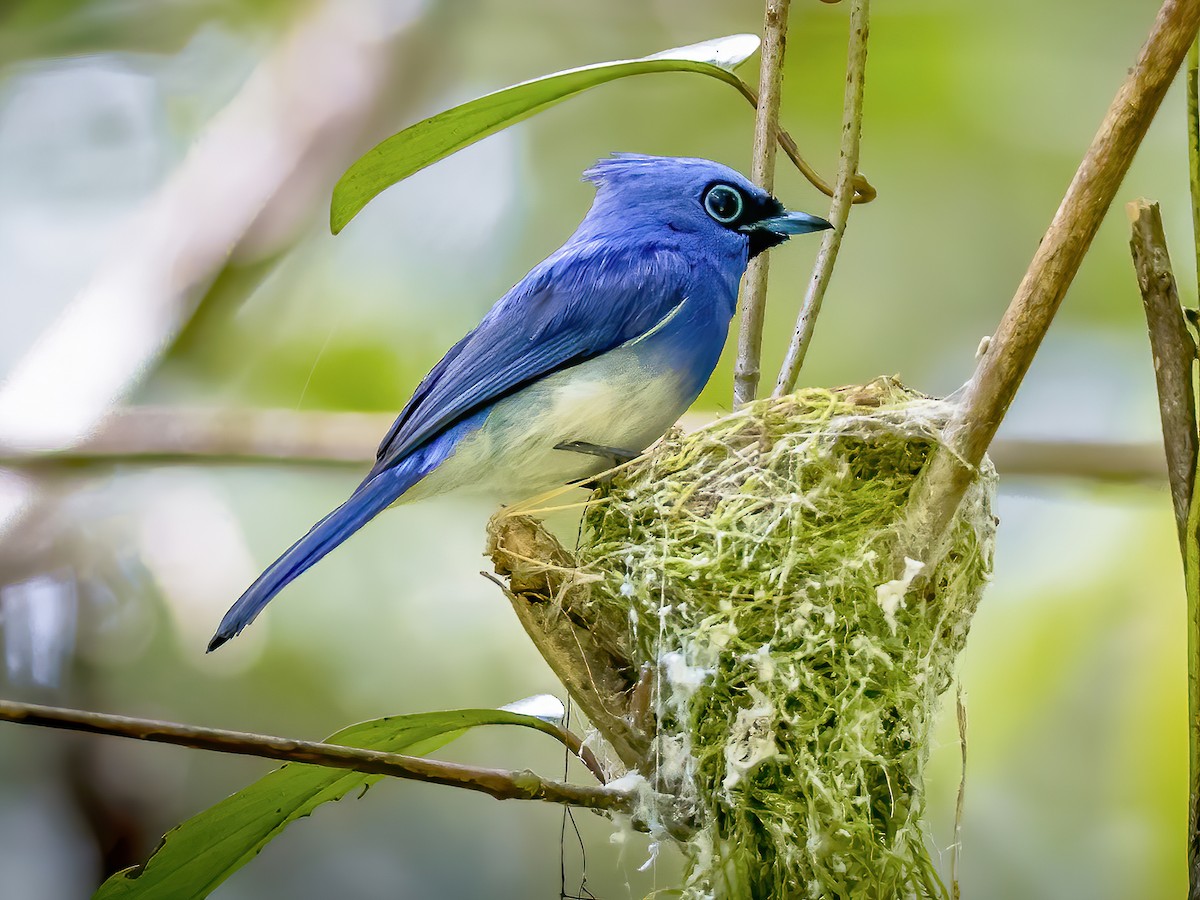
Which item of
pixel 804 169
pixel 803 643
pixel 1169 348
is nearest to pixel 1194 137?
pixel 1169 348

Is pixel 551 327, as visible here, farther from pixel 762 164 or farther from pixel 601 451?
pixel 762 164

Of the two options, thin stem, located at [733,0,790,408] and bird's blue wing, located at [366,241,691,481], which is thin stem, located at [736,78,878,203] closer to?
thin stem, located at [733,0,790,408]

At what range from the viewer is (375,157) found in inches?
69.2

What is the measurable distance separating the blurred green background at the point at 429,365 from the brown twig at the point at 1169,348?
1.43m

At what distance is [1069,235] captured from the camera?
4.21ft

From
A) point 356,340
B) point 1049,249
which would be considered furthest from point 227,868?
point 356,340

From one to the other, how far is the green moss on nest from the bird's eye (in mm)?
550

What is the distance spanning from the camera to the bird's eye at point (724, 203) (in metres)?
2.27

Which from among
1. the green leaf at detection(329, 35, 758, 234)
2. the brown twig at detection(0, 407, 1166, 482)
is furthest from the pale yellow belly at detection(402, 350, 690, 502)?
the brown twig at detection(0, 407, 1166, 482)

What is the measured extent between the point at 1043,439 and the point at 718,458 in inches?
49.4

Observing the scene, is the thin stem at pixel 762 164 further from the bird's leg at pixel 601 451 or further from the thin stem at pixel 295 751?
the thin stem at pixel 295 751

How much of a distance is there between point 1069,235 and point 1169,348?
308mm

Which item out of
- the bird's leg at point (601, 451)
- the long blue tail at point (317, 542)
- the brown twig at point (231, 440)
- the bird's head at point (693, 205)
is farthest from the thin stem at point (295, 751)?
the brown twig at point (231, 440)

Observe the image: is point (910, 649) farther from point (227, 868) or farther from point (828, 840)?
point (227, 868)
